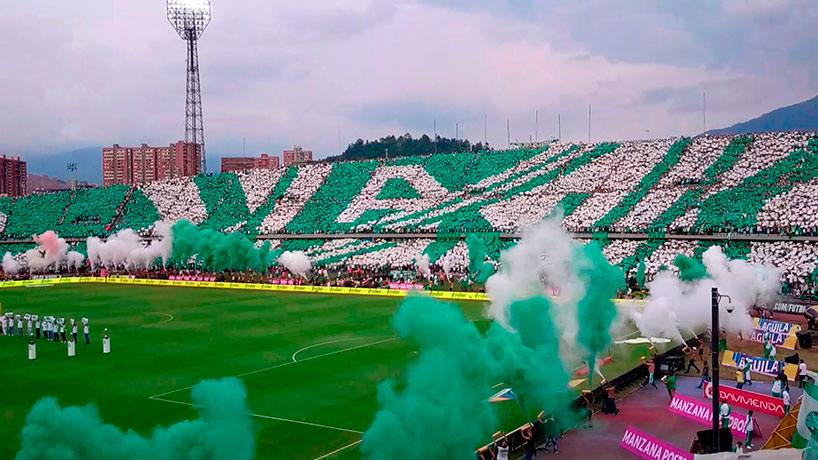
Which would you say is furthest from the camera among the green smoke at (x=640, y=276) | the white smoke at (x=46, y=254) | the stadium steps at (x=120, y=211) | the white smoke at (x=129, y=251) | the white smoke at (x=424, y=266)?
the stadium steps at (x=120, y=211)

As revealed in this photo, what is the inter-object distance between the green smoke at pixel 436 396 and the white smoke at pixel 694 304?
48.4 feet

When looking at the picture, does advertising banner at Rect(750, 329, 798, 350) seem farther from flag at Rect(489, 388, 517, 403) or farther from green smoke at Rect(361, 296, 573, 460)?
green smoke at Rect(361, 296, 573, 460)

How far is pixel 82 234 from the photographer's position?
85.6 m

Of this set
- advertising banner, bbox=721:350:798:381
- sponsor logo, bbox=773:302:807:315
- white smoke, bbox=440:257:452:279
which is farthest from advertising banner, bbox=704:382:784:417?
white smoke, bbox=440:257:452:279

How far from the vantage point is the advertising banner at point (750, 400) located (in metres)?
21.8

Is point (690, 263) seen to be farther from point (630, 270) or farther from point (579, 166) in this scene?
point (579, 166)

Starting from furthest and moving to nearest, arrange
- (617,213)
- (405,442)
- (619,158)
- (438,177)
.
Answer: (438,177)
(619,158)
(617,213)
(405,442)

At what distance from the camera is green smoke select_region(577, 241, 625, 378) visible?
23.1m

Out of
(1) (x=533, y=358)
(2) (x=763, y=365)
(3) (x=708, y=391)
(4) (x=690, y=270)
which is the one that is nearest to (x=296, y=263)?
(4) (x=690, y=270)

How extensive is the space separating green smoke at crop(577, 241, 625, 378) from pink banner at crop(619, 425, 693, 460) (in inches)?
157

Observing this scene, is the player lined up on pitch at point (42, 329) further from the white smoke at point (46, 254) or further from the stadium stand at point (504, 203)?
the white smoke at point (46, 254)

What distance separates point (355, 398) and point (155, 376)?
7.87 meters

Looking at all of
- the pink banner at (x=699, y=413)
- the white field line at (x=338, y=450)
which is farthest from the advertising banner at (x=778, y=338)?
the white field line at (x=338, y=450)

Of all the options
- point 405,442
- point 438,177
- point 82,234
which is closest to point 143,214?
point 82,234
